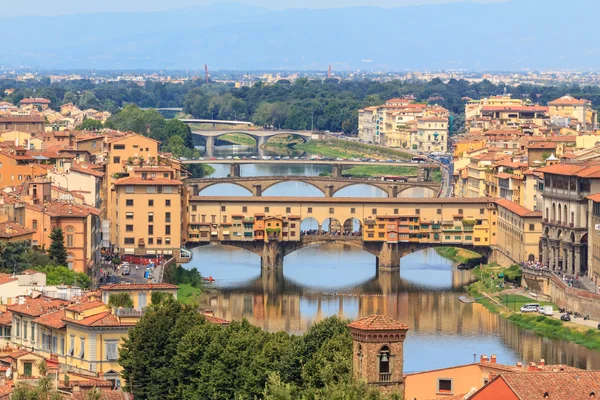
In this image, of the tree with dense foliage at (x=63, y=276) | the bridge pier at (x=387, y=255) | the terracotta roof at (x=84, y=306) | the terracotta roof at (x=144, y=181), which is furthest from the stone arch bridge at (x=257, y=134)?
the terracotta roof at (x=84, y=306)

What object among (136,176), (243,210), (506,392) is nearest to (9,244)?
(136,176)

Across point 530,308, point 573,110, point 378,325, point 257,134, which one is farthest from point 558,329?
point 257,134

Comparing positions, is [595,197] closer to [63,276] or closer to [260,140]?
[63,276]

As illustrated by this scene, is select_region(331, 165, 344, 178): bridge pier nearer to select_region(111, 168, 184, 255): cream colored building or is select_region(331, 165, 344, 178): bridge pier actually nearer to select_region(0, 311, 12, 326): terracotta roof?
select_region(111, 168, 184, 255): cream colored building

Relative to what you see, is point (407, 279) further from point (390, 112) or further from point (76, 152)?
point (390, 112)

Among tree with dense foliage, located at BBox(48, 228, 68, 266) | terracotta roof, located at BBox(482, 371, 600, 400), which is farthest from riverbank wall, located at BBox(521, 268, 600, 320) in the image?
terracotta roof, located at BBox(482, 371, 600, 400)
